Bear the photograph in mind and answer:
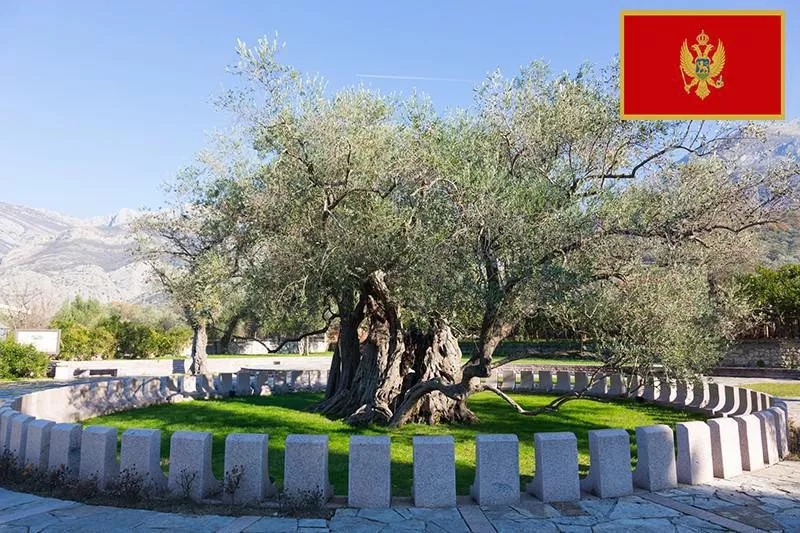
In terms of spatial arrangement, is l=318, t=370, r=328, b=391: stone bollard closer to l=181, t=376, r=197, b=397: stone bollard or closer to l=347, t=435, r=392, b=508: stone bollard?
l=181, t=376, r=197, b=397: stone bollard

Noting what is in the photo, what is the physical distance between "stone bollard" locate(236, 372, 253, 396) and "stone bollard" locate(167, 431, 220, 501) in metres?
12.9

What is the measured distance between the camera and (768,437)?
9.27m

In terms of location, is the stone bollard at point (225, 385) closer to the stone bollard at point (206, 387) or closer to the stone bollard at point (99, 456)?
the stone bollard at point (206, 387)

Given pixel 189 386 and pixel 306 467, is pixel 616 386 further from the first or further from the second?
pixel 306 467

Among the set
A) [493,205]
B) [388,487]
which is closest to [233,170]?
[493,205]

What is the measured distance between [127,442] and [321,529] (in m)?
3.07

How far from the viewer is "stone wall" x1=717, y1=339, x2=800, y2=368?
30016 millimetres

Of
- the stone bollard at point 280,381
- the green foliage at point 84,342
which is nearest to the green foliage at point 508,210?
the stone bollard at point 280,381

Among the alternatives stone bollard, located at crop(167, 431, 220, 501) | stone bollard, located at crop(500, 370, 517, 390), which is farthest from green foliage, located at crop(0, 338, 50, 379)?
stone bollard, located at crop(167, 431, 220, 501)

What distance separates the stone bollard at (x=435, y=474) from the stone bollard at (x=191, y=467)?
8.61 feet

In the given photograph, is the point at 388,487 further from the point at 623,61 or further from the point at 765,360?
the point at 765,360

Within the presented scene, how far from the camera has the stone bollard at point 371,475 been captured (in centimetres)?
694

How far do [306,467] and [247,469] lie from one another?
→ 738mm

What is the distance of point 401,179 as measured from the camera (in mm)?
12133
